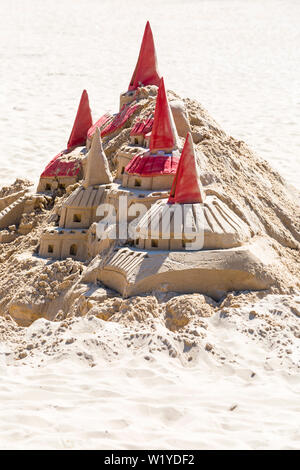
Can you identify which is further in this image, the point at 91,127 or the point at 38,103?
the point at 38,103

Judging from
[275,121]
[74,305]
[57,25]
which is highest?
[57,25]

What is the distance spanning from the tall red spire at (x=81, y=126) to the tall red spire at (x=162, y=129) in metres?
1.92

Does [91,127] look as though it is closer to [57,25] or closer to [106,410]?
[106,410]

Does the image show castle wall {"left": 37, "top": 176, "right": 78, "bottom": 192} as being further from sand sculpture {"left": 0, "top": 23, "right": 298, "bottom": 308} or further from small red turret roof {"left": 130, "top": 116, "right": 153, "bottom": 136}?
small red turret roof {"left": 130, "top": 116, "right": 153, "bottom": 136}

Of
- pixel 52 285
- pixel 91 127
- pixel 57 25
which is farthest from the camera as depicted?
pixel 57 25

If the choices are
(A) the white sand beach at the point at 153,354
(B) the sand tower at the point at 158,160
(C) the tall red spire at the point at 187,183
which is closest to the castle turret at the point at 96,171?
(B) the sand tower at the point at 158,160

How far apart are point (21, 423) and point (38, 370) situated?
2.46 feet

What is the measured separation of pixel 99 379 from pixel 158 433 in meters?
0.75

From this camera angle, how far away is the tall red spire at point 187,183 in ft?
18.7

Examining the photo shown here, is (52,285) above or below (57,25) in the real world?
below

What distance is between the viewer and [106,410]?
12.5 ft

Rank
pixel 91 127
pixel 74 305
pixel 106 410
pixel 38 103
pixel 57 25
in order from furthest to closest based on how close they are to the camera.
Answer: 1. pixel 57 25
2. pixel 38 103
3. pixel 91 127
4. pixel 74 305
5. pixel 106 410

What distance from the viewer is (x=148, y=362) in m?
4.45

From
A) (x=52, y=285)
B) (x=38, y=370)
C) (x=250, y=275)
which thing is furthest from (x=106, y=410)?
(x=52, y=285)
